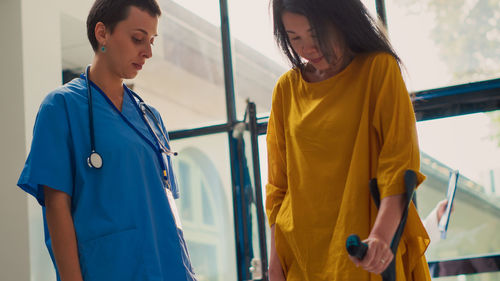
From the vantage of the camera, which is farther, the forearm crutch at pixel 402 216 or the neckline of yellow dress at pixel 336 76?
the neckline of yellow dress at pixel 336 76

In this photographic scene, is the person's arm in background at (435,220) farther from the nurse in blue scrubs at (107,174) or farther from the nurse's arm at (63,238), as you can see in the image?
the nurse's arm at (63,238)

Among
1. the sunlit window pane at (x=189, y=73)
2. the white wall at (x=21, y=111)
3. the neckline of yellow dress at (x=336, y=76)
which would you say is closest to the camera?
the neckline of yellow dress at (x=336, y=76)

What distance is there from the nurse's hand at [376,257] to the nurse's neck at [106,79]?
31.8 inches

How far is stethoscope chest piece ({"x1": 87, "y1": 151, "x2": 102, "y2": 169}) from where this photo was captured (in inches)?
52.9

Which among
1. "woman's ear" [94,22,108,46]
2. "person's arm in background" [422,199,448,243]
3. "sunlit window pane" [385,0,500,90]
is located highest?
"sunlit window pane" [385,0,500,90]

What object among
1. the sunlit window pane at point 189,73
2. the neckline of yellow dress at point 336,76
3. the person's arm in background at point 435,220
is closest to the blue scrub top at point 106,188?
the neckline of yellow dress at point 336,76

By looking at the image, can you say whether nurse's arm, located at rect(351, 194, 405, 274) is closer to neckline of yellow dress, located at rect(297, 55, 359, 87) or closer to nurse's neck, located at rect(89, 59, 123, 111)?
neckline of yellow dress, located at rect(297, 55, 359, 87)

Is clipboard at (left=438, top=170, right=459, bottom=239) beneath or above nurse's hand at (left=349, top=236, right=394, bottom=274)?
beneath

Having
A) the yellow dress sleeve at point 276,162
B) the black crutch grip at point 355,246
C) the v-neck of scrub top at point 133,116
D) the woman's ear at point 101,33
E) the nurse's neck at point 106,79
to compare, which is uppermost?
the woman's ear at point 101,33

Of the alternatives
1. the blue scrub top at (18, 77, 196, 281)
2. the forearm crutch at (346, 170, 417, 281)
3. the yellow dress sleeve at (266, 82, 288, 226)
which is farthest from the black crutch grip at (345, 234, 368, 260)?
the blue scrub top at (18, 77, 196, 281)

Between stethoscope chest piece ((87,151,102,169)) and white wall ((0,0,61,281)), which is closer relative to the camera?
stethoscope chest piece ((87,151,102,169))

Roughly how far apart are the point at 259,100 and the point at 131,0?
2.63 meters

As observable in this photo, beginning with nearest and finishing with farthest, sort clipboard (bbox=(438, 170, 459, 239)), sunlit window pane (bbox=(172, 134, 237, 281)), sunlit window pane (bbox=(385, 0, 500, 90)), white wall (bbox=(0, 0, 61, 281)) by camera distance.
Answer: clipboard (bbox=(438, 170, 459, 239))
white wall (bbox=(0, 0, 61, 281))
sunlit window pane (bbox=(385, 0, 500, 90))
sunlit window pane (bbox=(172, 134, 237, 281))

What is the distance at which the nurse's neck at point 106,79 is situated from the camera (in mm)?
1511
